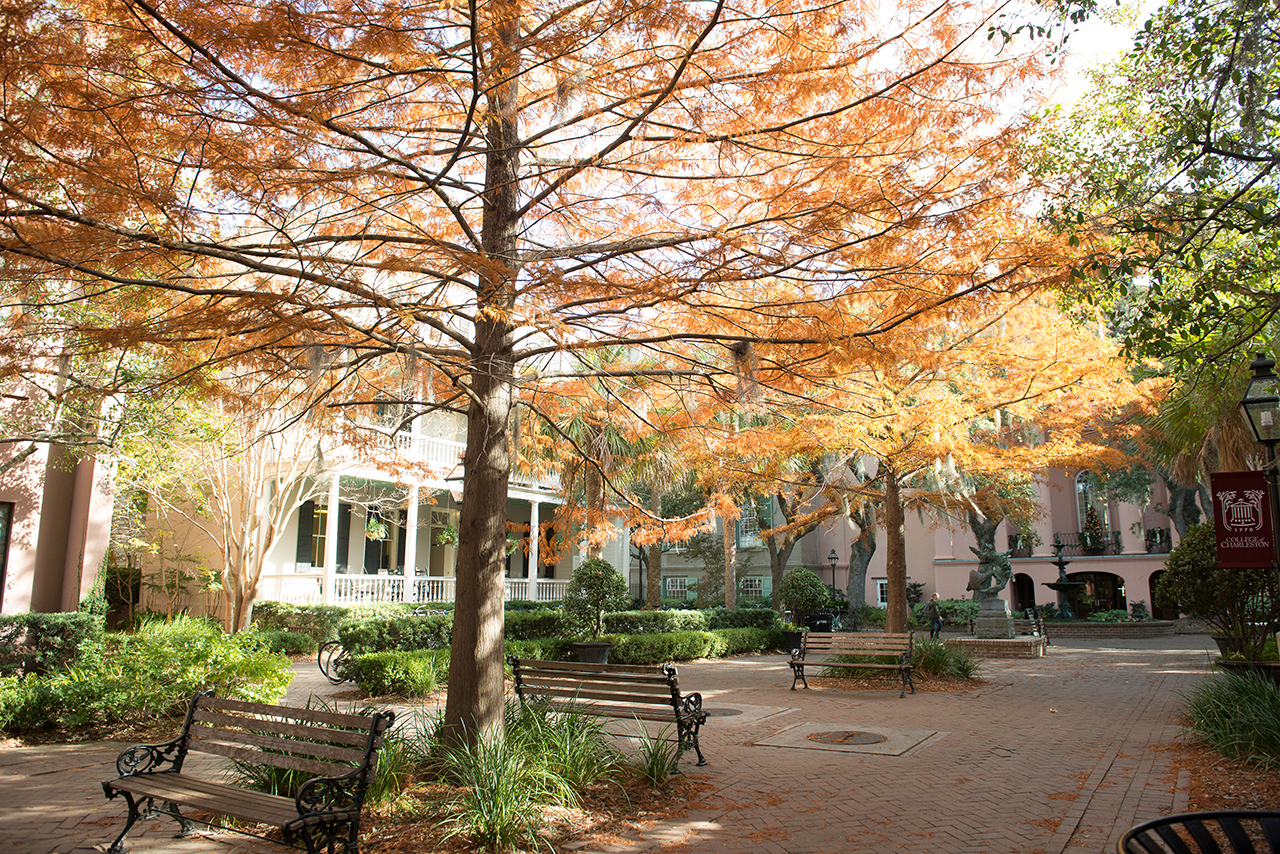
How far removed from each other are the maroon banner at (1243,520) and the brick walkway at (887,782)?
6.70 ft

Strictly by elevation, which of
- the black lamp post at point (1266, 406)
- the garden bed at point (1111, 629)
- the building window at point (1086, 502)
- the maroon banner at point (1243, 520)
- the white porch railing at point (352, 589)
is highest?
the building window at point (1086, 502)

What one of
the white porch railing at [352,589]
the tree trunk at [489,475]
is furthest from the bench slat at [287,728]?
the white porch railing at [352,589]

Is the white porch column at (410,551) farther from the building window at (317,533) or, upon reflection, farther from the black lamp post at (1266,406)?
the black lamp post at (1266,406)

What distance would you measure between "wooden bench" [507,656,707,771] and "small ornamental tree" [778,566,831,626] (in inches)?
610

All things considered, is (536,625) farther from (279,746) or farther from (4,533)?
(279,746)

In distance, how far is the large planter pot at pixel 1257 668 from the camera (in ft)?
27.9

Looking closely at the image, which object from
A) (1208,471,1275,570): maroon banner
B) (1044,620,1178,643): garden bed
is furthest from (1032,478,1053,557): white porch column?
(1208,471,1275,570): maroon banner

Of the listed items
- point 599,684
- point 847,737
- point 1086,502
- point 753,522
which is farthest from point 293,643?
point 1086,502

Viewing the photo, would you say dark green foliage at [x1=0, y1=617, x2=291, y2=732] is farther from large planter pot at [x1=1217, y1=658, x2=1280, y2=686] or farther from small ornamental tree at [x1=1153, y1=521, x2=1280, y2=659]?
small ornamental tree at [x1=1153, y1=521, x2=1280, y2=659]

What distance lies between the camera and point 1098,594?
3312 cm

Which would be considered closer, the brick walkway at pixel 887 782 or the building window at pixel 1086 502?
the brick walkway at pixel 887 782

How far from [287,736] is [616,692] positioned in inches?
121

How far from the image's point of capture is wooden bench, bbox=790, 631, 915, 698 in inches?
497

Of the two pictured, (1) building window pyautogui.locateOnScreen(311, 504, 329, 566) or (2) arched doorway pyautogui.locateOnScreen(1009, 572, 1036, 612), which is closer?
(1) building window pyautogui.locateOnScreen(311, 504, 329, 566)
